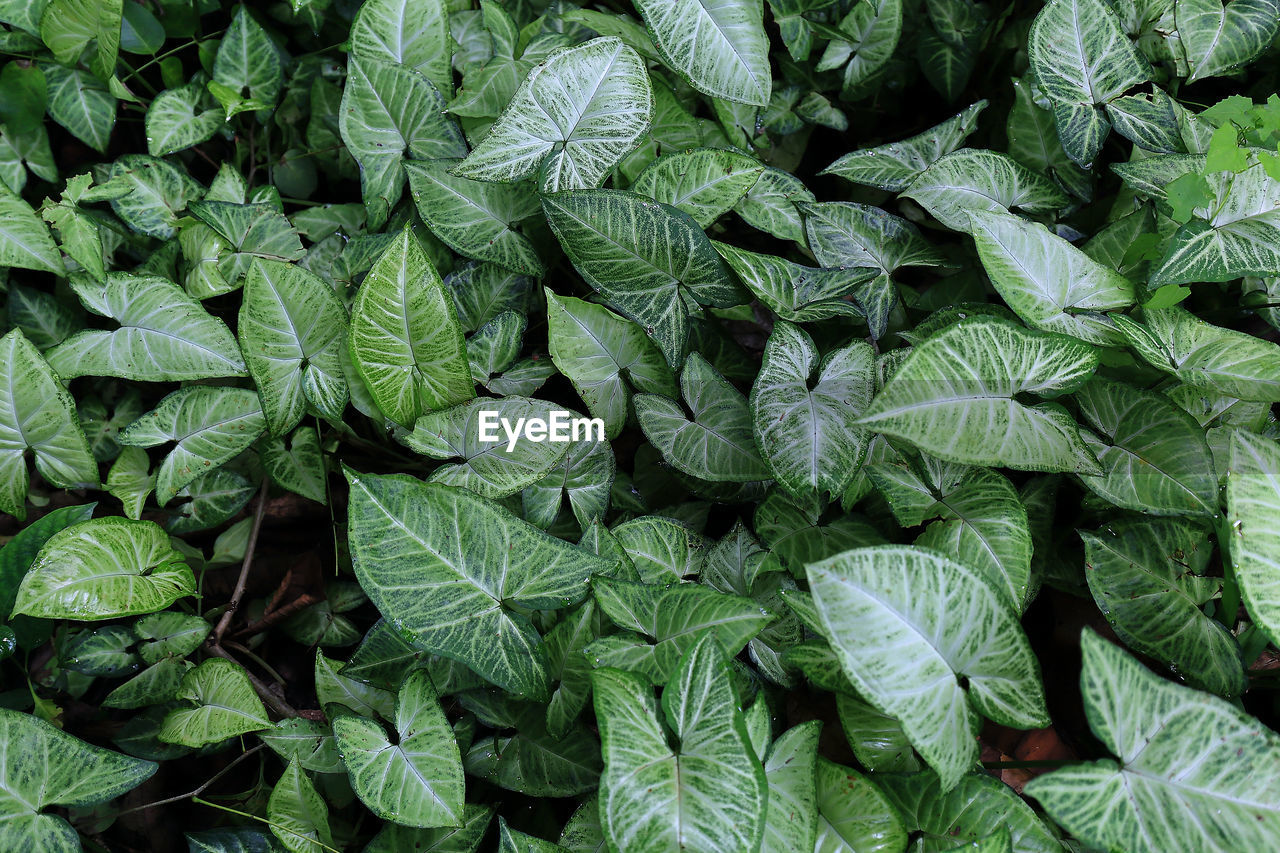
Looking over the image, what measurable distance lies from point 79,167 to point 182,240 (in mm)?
352

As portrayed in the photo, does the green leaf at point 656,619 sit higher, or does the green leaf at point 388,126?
the green leaf at point 388,126

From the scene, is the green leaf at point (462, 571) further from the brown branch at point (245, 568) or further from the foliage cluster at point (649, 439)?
the brown branch at point (245, 568)

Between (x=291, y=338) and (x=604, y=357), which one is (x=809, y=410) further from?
(x=291, y=338)

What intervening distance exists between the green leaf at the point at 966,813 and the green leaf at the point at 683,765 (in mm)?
215

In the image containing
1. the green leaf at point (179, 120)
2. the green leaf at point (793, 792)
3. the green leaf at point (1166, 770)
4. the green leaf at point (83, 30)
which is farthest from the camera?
the green leaf at point (179, 120)

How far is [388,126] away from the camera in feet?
4.25

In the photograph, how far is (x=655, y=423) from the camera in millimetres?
1114

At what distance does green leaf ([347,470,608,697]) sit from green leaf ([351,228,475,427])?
20 centimetres

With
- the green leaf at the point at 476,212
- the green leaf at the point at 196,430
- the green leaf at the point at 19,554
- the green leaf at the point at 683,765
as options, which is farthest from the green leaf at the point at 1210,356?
the green leaf at the point at 19,554

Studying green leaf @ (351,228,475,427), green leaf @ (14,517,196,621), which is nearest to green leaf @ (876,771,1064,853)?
green leaf @ (351,228,475,427)

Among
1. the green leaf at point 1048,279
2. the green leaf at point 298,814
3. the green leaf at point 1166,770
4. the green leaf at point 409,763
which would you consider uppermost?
the green leaf at point 1048,279

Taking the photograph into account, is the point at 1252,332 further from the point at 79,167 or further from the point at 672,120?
the point at 79,167

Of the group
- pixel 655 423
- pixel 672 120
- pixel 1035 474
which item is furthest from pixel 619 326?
pixel 1035 474

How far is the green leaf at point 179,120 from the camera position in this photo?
4.61 feet
